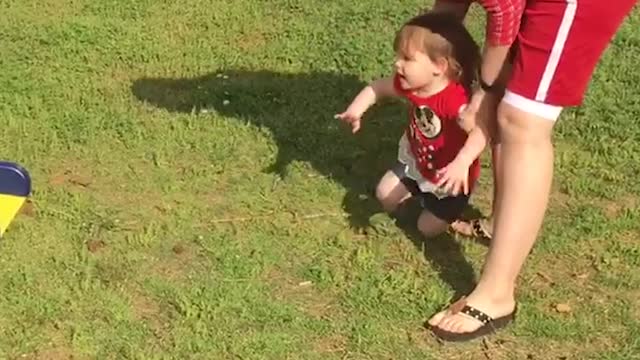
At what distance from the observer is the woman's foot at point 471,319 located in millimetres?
3762

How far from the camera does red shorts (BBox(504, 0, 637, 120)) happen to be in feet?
Result: 11.0

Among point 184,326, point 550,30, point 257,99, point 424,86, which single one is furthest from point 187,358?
point 257,99

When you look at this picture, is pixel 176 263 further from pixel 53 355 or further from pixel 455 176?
pixel 455 176

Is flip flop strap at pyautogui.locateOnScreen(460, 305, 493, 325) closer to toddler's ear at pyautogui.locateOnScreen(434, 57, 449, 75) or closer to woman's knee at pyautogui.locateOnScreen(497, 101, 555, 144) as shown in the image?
woman's knee at pyautogui.locateOnScreen(497, 101, 555, 144)

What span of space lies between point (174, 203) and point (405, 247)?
905 millimetres

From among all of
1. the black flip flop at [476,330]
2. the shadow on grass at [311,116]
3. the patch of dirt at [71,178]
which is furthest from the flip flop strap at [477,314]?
the patch of dirt at [71,178]

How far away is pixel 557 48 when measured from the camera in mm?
3379

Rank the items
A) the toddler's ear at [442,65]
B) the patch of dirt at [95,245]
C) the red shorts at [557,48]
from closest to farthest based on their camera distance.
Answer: the red shorts at [557,48]
the toddler's ear at [442,65]
the patch of dirt at [95,245]

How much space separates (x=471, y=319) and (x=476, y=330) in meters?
0.04

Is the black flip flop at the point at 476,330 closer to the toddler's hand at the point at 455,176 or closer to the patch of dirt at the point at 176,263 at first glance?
the toddler's hand at the point at 455,176

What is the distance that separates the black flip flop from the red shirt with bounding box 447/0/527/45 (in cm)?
85

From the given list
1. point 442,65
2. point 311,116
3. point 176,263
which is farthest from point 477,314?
point 311,116

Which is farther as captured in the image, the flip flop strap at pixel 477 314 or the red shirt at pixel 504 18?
the flip flop strap at pixel 477 314

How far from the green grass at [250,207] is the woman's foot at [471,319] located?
0.13 feet
